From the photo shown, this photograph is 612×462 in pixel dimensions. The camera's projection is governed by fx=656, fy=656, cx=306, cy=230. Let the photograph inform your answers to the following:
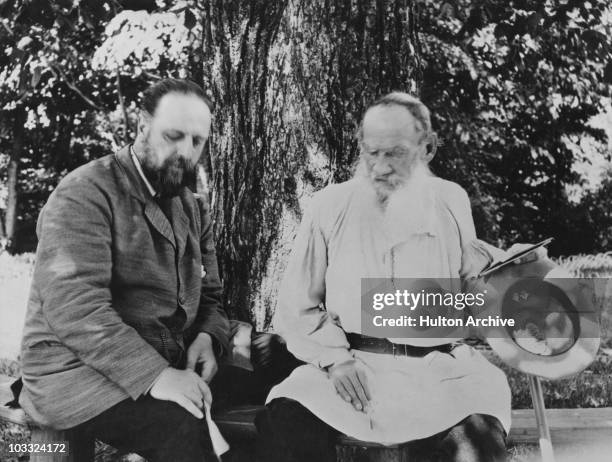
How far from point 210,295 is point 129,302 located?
1.16 feet

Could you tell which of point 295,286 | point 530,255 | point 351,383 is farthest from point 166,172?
point 530,255

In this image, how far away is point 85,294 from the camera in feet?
6.19

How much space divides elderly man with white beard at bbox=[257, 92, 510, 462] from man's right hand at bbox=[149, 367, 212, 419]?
0.78 ft

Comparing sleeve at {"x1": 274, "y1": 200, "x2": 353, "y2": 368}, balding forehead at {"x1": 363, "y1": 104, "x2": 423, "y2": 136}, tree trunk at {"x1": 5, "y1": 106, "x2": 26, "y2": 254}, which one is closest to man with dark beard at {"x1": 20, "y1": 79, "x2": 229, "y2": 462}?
sleeve at {"x1": 274, "y1": 200, "x2": 353, "y2": 368}

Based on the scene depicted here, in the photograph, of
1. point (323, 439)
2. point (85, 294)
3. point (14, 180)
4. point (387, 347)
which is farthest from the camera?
point (14, 180)

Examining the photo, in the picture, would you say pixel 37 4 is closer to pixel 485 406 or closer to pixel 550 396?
pixel 485 406

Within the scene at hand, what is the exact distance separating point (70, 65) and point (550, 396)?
3.03 meters

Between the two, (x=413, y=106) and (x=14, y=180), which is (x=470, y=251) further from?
(x=14, y=180)

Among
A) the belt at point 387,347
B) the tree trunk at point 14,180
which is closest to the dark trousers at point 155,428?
the belt at point 387,347

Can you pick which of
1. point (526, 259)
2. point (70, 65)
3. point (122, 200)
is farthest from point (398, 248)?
point (70, 65)

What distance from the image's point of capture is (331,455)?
2.01 metres

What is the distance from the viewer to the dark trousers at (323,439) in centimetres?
188

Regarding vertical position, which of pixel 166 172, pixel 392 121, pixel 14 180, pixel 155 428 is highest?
pixel 14 180

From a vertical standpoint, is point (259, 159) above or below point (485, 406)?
above
